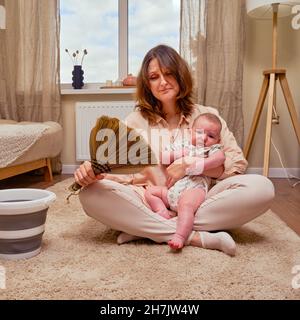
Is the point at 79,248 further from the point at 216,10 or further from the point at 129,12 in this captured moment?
the point at 129,12

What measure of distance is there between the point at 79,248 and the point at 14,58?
1.92m

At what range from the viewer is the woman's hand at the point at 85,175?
3.20 feet

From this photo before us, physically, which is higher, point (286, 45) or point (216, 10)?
point (216, 10)

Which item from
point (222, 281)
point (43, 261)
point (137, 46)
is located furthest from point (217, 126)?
point (137, 46)

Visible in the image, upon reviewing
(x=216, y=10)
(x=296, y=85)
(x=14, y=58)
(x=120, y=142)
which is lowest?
(x=120, y=142)

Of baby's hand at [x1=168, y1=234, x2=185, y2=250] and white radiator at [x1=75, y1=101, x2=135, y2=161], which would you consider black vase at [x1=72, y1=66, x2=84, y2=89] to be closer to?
white radiator at [x1=75, y1=101, x2=135, y2=161]

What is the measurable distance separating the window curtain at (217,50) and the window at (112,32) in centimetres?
30

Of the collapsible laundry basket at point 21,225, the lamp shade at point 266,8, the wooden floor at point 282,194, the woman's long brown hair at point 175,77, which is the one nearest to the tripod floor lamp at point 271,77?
the lamp shade at point 266,8

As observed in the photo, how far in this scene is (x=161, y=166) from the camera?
124 cm

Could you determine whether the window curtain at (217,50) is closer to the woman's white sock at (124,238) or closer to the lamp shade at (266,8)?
the lamp shade at (266,8)

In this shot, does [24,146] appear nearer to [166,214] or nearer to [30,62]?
[30,62]

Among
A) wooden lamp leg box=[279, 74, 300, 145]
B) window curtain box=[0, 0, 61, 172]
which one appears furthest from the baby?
window curtain box=[0, 0, 61, 172]

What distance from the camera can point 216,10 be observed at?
235 centimetres
